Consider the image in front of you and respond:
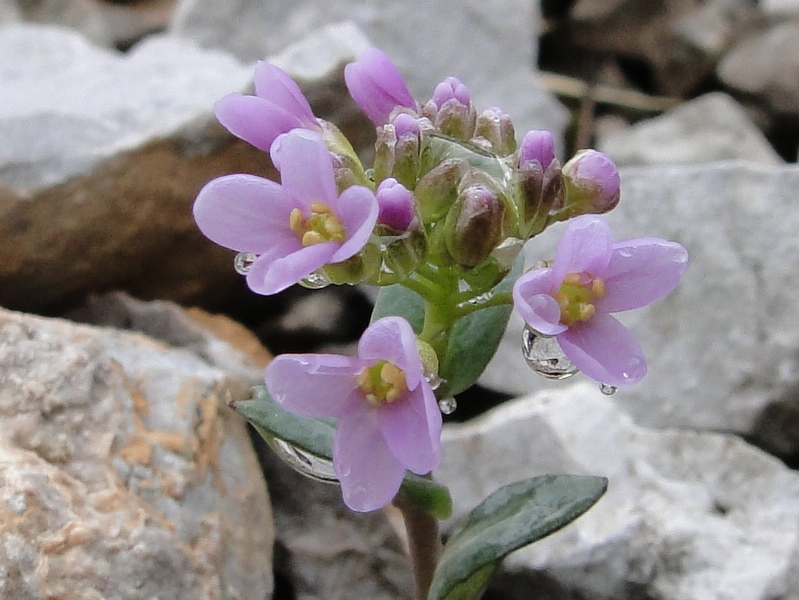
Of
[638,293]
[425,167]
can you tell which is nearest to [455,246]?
[425,167]

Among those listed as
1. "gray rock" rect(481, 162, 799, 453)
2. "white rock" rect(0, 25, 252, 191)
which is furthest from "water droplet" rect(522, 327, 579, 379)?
"white rock" rect(0, 25, 252, 191)

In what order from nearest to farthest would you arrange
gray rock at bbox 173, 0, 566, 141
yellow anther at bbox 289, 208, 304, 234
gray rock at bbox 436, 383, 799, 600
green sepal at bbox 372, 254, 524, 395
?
1. yellow anther at bbox 289, 208, 304, 234
2. green sepal at bbox 372, 254, 524, 395
3. gray rock at bbox 436, 383, 799, 600
4. gray rock at bbox 173, 0, 566, 141

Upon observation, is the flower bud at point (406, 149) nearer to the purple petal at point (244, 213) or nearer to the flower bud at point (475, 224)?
the flower bud at point (475, 224)

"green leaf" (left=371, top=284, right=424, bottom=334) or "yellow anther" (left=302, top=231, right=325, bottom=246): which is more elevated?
"yellow anther" (left=302, top=231, right=325, bottom=246)

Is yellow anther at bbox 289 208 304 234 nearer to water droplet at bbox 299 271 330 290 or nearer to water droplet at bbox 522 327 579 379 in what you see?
water droplet at bbox 299 271 330 290

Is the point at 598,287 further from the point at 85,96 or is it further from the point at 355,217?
the point at 85,96

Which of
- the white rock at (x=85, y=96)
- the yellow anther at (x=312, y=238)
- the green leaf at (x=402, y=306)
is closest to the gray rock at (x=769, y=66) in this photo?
the white rock at (x=85, y=96)
